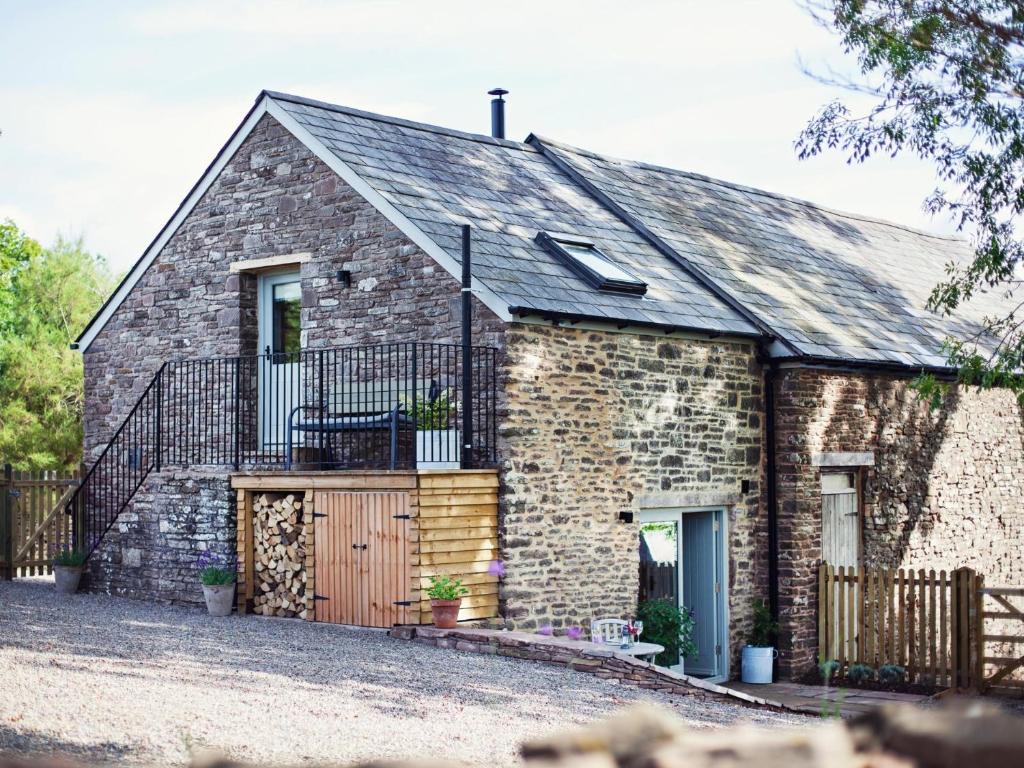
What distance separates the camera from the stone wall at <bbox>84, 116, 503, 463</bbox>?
14875mm

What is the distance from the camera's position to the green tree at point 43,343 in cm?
3244

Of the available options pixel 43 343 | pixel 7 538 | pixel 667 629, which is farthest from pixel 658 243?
pixel 43 343

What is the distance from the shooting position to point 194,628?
13.2 m

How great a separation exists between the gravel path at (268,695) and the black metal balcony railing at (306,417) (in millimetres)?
2211

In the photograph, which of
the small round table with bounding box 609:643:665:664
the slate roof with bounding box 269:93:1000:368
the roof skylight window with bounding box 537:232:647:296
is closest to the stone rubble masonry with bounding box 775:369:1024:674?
the slate roof with bounding box 269:93:1000:368

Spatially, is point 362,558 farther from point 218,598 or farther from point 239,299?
point 239,299

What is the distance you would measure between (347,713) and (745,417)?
832 cm

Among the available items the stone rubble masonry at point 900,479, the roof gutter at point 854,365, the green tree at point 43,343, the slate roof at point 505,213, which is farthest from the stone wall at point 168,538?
the green tree at point 43,343

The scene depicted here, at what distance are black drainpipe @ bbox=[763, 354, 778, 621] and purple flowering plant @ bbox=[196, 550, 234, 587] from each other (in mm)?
6457

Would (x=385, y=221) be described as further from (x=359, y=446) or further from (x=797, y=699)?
(x=797, y=699)

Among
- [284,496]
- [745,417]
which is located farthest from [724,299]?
[284,496]

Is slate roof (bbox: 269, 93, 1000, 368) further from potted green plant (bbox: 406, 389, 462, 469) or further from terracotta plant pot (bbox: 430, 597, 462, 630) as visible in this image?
terracotta plant pot (bbox: 430, 597, 462, 630)

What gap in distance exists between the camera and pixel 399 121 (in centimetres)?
1759

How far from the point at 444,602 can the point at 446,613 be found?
11cm
